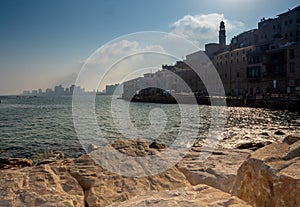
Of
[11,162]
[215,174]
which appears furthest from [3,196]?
[11,162]

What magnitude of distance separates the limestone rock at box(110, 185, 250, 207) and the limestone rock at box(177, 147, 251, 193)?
1840 mm

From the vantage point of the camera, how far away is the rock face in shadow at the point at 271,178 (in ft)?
9.00

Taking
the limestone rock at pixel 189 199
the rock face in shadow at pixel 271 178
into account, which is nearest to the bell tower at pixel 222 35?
the rock face in shadow at pixel 271 178

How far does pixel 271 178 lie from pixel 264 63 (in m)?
60.1

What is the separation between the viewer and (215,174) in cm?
553

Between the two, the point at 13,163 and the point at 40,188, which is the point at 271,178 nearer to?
the point at 40,188

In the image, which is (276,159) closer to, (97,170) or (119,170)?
(119,170)

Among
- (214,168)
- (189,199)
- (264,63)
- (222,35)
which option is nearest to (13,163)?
(214,168)

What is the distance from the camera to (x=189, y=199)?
3.12m

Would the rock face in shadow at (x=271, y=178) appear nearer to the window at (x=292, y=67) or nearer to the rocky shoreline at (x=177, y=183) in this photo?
the rocky shoreline at (x=177, y=183)

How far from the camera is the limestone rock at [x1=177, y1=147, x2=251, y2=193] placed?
524 cm

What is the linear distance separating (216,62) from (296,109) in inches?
1670

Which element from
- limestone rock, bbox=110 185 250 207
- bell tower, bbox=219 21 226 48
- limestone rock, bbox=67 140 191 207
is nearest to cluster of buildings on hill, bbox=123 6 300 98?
bell tower, bbox=219 21 226 48

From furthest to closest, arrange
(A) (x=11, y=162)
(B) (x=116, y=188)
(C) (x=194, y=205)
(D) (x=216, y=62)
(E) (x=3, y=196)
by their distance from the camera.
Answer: (D) (x=216, y=62), (A) (x=11, y=162), (B) (x=116, y=188), (E) (x=3, y=196), (C) (x=194, y=205)
